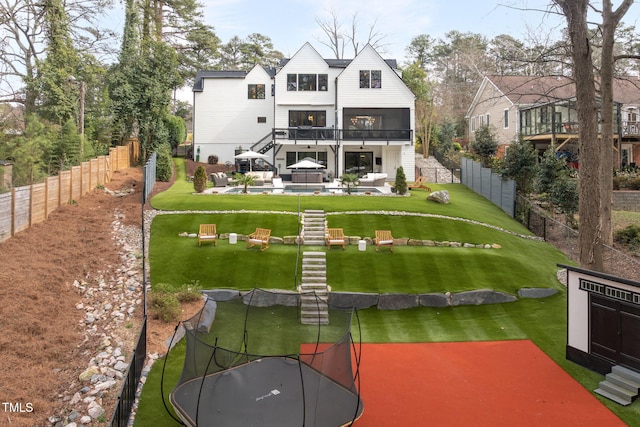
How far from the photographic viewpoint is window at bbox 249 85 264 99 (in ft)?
130

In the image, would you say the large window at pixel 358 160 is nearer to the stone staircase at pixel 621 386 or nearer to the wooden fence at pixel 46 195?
the wooden fence at pixel 46 195

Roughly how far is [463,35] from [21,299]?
6739 cm

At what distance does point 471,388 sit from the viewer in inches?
399

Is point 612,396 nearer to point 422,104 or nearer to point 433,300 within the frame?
point 433,300

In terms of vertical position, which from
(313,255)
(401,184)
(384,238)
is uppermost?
(401,184)

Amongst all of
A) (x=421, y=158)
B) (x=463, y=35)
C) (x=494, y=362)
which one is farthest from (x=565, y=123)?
(x=463, y=35)

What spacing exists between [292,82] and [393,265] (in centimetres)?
2410

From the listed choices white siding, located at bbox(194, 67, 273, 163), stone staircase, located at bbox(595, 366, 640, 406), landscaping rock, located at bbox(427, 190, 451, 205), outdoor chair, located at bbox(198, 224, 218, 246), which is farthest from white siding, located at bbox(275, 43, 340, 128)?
stone staircase, located at bbox(595, 366, 640, 406)

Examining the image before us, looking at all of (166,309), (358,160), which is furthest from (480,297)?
(358,160)

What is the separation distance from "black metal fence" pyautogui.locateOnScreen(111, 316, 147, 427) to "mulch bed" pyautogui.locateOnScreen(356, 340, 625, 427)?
14.5ft

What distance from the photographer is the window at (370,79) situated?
117 ft

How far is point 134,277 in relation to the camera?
1496cm

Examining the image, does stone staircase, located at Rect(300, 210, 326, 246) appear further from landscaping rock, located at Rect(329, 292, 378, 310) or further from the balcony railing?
the balcony railing

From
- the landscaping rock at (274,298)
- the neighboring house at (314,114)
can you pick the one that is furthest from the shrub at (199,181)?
the landscaping rock at (274,298)
